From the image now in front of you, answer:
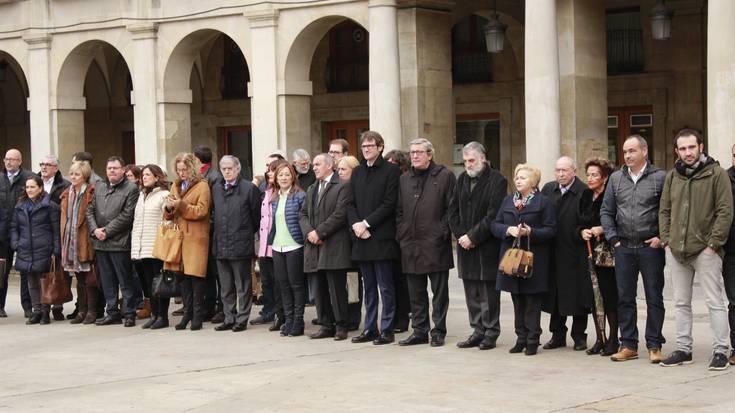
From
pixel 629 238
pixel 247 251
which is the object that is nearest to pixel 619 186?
pixel 629 238

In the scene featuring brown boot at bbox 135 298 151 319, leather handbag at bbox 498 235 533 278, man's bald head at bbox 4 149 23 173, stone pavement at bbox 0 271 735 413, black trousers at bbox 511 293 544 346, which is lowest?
stone pavement at bbox 0 271 735 413

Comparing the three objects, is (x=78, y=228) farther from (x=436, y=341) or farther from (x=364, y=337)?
(x=436, y=341)

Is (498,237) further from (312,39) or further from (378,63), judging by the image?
(312,39)

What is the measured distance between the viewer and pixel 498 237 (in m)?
11.8

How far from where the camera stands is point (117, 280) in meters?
14.8

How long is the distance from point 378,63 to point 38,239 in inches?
328

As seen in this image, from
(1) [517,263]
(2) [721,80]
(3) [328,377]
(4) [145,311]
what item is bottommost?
(3) [328,377]

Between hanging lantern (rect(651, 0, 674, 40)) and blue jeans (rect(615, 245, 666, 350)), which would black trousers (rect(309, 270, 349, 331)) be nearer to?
blue jeans (rect(615, 245, 666, 350))

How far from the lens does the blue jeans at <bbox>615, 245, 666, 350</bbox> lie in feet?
36.1

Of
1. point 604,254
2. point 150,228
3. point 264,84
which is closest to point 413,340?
point 604,254

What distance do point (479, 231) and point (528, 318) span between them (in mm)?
852

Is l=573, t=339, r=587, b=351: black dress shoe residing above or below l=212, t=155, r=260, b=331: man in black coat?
below

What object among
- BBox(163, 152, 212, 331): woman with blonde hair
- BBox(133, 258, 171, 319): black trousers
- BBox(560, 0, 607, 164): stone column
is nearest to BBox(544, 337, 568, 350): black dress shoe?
BBox(163, 152, 212, 331): woman with blonde hair

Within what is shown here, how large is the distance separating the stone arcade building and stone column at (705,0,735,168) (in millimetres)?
22
